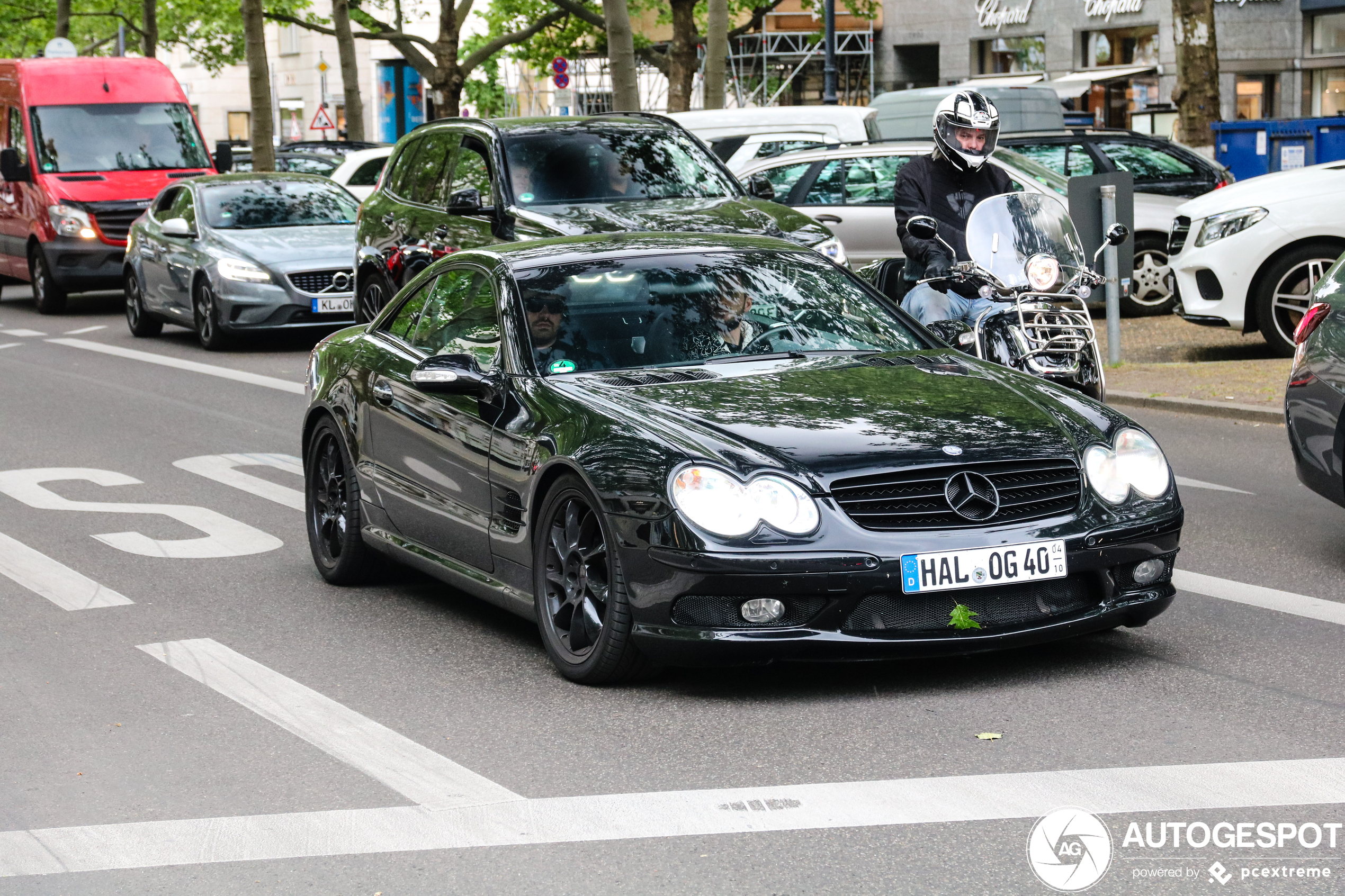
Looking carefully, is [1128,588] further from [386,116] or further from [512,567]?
[386,116]

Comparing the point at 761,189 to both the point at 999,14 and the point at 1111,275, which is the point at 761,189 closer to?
the point at 1111,275

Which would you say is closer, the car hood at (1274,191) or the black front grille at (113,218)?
the car hood at (1274,191)

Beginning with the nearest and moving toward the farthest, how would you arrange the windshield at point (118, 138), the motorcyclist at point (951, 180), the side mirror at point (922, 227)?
the side mirror at point (922, 227) < the motorcyclist at point (951, 180) < the windshield at point (118, 138)

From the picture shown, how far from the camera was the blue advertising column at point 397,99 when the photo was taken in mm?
67500

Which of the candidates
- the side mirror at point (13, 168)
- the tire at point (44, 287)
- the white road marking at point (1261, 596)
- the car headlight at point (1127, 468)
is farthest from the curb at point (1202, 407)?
the side mirror at point (13, 168)

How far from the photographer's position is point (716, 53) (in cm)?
3144

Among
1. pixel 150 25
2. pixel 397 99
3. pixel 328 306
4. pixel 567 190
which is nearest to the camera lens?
pixel 567 190

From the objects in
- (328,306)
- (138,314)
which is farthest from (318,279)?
(138,314)

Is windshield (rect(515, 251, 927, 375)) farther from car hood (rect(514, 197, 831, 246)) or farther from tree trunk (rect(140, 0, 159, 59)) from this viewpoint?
tree trunk (rect(140, 0, 159, 59))

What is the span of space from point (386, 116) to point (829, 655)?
65.0 metres

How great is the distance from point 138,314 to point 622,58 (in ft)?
21.7

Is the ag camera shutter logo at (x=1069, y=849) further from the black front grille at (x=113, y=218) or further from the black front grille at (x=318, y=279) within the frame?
the black front grille at (x=113, y=218)

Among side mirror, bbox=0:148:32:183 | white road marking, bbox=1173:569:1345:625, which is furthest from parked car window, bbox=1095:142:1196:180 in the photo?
white road marking, bbox=1173:569:1345:625

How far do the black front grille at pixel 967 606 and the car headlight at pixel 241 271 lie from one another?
13153mm
